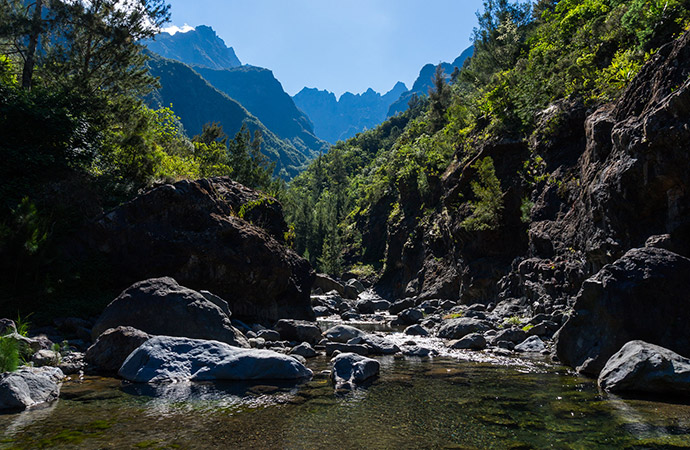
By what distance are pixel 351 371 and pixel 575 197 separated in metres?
15.1

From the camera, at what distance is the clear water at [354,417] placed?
5375 mm

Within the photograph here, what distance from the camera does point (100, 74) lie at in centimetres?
2192

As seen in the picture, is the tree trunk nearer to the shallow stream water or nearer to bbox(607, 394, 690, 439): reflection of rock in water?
the shallow stream water

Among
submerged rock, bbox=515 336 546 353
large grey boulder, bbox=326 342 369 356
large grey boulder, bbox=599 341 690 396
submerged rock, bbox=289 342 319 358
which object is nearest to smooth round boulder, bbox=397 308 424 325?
submerged rock, bbox=515 336 546 353

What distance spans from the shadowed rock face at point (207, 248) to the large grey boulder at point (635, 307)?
40.5 feet

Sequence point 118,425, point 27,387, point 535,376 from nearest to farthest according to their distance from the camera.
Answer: point 118,425
point 27,387
point 535,376

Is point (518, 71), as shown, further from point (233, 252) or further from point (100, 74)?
point (100, 74)

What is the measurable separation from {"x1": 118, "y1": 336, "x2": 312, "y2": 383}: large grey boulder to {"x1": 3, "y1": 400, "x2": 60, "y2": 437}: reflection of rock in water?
2.08 meters

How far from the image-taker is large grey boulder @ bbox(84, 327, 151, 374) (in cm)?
956

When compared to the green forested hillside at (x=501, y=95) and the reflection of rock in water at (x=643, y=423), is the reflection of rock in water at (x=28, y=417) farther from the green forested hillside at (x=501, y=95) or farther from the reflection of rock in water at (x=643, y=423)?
the green forested hillside at (x=501, y=95)

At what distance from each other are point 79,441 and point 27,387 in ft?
8.41

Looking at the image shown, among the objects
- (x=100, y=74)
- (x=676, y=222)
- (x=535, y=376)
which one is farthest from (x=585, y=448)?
(x=100, y=74)

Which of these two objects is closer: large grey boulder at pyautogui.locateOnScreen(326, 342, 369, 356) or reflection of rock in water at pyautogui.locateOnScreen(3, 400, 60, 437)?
reflection of rock in water at pyautogui.locateOnScreen(3, 400, 60, 437)

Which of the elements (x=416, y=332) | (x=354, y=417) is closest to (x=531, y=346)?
(x=416, y=332)
